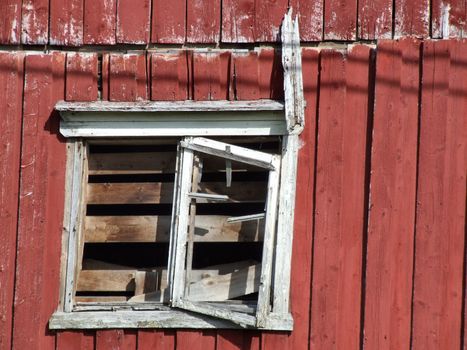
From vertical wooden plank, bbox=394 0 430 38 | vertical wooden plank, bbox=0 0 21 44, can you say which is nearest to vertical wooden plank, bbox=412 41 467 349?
vertical wooden plank, bbox=394 0 430 38

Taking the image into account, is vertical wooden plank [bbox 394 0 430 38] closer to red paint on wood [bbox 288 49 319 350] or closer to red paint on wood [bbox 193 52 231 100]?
red paint on wood [bbox 288 49 319 350]

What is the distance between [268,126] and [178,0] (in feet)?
3.48

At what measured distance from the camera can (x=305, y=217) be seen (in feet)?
17.3

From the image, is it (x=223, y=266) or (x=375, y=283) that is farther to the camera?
(x=223, y=266)

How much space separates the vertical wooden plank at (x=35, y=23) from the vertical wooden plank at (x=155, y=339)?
81.7 inches

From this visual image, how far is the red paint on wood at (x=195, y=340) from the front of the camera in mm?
5234

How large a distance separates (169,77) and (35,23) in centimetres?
100

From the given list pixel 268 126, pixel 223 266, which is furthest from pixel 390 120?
pixel 223 266

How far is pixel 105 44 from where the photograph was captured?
18.0ft

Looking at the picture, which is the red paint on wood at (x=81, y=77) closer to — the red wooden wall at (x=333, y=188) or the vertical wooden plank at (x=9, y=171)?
the red wooden wall at (x=333, y=188)

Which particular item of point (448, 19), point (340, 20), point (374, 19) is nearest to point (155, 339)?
point (340, 20)

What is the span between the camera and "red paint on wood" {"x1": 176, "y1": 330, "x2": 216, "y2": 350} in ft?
17.2

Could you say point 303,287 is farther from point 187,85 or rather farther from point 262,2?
point 262,2

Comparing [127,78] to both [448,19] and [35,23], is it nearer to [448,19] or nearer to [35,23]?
[35,23]
